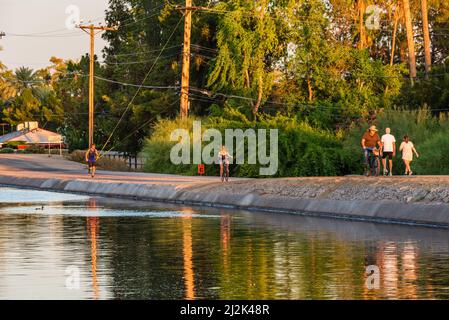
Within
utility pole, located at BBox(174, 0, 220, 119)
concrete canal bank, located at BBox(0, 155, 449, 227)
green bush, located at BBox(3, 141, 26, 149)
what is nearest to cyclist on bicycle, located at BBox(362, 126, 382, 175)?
concrete canal bank, located at BBox(0, 155, 449, 227)

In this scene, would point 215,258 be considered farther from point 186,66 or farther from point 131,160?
point 131,160

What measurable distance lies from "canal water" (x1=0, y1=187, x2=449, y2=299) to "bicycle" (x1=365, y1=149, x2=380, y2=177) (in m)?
7.15

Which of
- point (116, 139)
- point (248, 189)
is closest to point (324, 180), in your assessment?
point (248, 189)

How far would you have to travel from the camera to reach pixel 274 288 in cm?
1742

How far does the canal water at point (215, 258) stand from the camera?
1725 cm

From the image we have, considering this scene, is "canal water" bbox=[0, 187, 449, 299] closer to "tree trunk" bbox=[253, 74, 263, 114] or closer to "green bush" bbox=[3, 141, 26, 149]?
"tree trunk" bbox=[253, 74, 263, 114]

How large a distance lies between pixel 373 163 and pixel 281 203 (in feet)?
18.0

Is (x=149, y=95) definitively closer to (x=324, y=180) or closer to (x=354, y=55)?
(x=354, y=55)

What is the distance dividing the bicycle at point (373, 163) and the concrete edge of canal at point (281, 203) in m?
4.39

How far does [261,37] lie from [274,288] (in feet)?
187

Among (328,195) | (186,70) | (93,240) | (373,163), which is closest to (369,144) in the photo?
(373,163)

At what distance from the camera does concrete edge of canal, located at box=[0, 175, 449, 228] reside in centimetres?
3184

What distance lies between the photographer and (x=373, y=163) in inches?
1687

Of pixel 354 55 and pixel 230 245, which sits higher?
pixel 354 55
